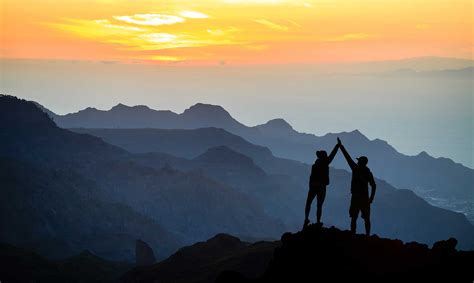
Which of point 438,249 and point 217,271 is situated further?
point 217,271

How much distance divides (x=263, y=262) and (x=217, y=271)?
22.5ft

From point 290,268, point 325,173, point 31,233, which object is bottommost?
point 31,233

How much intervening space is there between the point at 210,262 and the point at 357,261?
7465cm

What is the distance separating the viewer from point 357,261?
106ft

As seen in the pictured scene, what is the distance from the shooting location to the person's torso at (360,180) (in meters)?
34.8

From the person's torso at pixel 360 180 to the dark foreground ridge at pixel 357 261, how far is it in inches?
84.5

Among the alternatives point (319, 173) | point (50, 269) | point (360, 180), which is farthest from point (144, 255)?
point (360, 180)

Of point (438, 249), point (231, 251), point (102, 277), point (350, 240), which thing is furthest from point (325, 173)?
point (102, 277)

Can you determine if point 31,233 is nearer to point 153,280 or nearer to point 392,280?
point 153,280

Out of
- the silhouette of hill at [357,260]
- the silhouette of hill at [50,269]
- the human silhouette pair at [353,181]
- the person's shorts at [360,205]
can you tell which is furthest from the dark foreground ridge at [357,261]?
the silhouette of hill at [50,269]

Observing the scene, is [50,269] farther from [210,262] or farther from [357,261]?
[357,261]

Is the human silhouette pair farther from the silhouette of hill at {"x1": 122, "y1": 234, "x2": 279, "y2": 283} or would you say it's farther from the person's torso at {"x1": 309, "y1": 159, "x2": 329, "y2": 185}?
the silhouette of hill at {"x1": 122, "y1": 234, "x2": 279, "y2": 283}

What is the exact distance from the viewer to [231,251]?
11200 cm

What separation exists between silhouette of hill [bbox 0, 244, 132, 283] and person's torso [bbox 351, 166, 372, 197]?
90.7 metres
